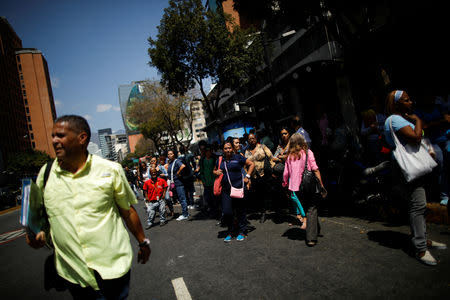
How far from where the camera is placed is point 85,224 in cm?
190

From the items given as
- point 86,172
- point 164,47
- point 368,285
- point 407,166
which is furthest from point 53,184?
point 164,47

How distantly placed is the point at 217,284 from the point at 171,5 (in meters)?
12.1

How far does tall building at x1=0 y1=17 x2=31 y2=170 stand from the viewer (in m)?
67.3

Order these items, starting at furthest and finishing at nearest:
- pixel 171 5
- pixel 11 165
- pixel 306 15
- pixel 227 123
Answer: pixel 11 165
pixel 227 123
pixel 171 5
pixel 306 15

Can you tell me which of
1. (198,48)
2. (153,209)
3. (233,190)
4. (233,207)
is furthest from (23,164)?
(233,190)

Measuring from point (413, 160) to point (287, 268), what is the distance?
202 centimetres

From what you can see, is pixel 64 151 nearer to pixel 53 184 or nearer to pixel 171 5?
pixel 53 184

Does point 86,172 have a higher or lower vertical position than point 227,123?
lower

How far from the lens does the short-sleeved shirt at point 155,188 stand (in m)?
7.73

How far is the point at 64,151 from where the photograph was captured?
1.96m

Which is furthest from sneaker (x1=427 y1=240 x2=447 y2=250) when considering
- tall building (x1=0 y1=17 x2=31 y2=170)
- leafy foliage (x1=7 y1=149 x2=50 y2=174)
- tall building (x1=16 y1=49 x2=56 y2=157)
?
tall building (x1=16 y1=49 x2=56 y2=157)

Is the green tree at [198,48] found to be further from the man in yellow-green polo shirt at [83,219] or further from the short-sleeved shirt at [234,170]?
the man in yellow-green polo shirt at [83,219]

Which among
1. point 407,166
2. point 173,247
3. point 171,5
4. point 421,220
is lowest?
point 173,247

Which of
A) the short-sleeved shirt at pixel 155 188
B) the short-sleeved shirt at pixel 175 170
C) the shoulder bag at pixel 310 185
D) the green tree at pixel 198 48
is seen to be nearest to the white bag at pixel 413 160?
the shoulder bag at pixel 310 185
